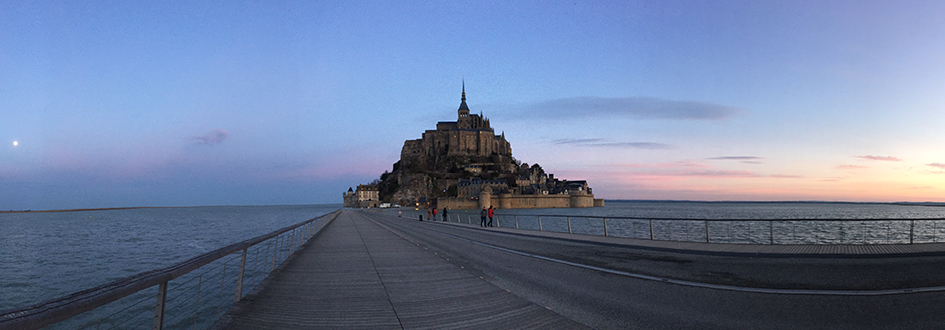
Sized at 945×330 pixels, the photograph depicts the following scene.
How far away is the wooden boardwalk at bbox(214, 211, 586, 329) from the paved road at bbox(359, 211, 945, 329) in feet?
2.06

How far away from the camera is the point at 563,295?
7.92 metres

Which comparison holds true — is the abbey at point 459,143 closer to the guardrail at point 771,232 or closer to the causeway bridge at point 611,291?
the guardrail at point 771,232

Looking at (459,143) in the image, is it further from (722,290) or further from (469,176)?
(722,290)

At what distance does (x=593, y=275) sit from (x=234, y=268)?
19894mm

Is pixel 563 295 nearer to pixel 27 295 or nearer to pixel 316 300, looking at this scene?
pixel 316 300

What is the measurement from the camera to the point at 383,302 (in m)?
7.36

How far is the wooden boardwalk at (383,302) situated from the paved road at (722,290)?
63cm

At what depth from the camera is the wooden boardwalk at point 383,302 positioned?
6062 mm

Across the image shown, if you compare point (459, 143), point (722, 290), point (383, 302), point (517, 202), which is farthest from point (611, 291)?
point (459, 143)

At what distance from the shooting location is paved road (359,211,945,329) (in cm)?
615

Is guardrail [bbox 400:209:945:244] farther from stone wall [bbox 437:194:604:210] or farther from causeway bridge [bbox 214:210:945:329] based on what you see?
stone wall [bbox 437:194:604:210]

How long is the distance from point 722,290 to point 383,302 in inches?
226

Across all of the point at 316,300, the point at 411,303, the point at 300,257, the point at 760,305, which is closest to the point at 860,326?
the point at 760,305

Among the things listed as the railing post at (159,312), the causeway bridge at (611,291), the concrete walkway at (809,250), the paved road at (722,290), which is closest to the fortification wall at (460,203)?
the concrete walkway at (809,250)
